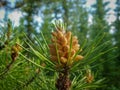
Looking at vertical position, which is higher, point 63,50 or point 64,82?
point 63,50

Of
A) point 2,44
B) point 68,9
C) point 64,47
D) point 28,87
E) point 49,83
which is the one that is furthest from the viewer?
point 68,9

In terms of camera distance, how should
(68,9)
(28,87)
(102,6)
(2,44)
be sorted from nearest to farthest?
1. (28,87)
2. (2,44)
3. (68,9)
4. (102,6)

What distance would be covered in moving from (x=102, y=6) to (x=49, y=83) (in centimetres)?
4486

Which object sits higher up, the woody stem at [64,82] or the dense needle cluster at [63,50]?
the dense needle cluster at [63,50]

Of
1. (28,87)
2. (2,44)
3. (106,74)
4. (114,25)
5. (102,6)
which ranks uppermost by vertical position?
(102,6)

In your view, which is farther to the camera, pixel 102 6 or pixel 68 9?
pixel 102 6

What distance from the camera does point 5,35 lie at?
2166mm

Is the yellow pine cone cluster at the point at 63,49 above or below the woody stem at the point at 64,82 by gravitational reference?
above

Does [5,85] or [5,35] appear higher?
[5,35]

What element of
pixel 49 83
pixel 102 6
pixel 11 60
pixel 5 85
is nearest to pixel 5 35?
pixel 11 60

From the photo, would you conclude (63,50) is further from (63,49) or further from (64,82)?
(64,82)

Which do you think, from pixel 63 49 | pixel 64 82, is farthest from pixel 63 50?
pixel 64 82

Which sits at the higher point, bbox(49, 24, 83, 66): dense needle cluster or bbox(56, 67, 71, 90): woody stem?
bbox(49, 24, 83, 66): dense needle cluster

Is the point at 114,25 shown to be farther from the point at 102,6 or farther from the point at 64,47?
the point at 64,47
